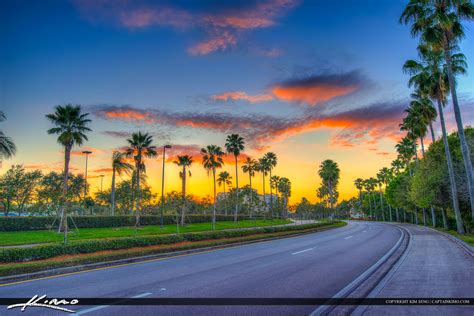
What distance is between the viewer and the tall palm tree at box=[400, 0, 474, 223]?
65.4 ft

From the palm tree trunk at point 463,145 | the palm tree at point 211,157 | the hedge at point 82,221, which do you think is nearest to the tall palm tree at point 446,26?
the palm tree trunk at point 463,145

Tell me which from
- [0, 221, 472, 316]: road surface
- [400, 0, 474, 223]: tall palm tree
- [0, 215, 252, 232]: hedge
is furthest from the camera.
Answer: [0, 215, 252, 232]: hedge

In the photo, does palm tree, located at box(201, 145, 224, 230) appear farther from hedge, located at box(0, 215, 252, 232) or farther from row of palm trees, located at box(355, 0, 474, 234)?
row of palm trees, located at box(355, 0, 474, 234)

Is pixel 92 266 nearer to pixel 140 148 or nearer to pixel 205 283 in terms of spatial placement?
pixel 205 283

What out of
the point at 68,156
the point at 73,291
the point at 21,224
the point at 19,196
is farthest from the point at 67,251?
the point at 19,196

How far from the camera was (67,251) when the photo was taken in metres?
14.2

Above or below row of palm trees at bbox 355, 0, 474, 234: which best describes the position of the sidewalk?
below

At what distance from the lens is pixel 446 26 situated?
19531mm

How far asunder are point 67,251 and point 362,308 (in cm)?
1376

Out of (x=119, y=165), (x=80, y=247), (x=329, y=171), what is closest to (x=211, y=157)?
(x=119, y=165)

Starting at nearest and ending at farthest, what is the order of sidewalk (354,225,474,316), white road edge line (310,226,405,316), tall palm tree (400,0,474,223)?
sidewalk (354,225,474,316) < white road edge line (310,226,405,316) < tall palm tree (400,0,474,223)

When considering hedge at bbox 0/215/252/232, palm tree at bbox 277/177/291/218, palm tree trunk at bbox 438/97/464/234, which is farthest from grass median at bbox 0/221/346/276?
palm tree at bbox 277/177/291/218

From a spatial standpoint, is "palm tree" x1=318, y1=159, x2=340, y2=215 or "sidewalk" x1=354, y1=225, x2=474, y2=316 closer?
"sidewalk" x1=354, y1=225, x2=474, y2=316

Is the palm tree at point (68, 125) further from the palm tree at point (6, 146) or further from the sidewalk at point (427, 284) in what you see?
the sidewalk at point (427, 284)
